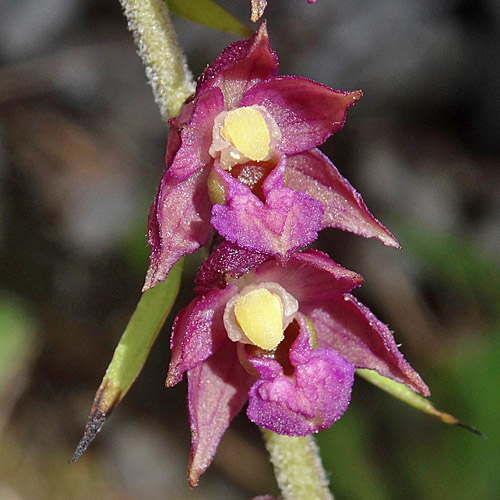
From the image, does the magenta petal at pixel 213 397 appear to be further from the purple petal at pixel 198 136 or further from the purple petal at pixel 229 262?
the purple petal at pixel 198 136

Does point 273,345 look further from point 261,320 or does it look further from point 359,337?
point 359,337

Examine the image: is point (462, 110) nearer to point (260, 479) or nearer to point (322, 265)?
point (260, 479)

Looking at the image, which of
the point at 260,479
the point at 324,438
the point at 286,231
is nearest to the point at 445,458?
the point at 324,438

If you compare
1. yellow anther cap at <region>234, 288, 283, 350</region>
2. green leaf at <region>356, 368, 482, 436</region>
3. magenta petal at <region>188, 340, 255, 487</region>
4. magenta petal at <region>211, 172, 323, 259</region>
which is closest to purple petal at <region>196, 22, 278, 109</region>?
magenta petal at <region>211, 172, 323, 259</region>

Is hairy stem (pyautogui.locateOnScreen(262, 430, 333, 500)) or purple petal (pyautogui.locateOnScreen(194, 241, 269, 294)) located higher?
purple petal (pyautogui.locateOnScreen(194, 241, 269, 294))

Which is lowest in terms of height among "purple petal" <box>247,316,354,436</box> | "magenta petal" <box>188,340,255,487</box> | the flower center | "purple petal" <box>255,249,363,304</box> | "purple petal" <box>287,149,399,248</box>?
"magenta petal" <box>188,340,255,487</box>

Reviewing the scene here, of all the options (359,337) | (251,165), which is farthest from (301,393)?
(251,165)

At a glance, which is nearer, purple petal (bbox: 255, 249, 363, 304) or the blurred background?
purple petal (bbox: 255, 249, 363, 304)

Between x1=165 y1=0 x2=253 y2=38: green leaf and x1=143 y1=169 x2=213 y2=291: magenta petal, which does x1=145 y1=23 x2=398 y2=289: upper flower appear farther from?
x1=165 y1=0 x2=253 y2=38: green leaf
